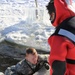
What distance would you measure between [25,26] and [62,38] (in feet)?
19.1

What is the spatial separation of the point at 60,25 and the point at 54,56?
229 mm

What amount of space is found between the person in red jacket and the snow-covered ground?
3.99 meters

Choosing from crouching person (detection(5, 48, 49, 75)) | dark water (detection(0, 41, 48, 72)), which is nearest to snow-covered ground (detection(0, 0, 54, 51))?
dark water (detection(0, 41, 48, 72))

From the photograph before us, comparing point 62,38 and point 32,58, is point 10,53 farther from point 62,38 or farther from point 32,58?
point 62,38

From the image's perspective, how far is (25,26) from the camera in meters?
7.86

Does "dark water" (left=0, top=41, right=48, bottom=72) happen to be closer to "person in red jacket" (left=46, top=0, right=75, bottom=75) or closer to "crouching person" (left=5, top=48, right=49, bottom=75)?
"crouching person" (left=5, top=48, right=49, bottom=75)

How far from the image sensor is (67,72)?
7.44ft

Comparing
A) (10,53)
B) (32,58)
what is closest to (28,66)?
(32,58)

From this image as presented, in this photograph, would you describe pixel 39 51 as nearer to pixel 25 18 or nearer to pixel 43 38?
pixel 43 38

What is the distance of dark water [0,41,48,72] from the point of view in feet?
18.1

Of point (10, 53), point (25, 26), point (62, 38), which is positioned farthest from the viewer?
point (25, 26)

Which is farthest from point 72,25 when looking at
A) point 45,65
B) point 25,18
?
point 25,18

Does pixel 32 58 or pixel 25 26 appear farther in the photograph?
pixel 25 26

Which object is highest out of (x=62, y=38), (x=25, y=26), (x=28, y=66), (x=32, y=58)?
(x=62, y=38)
